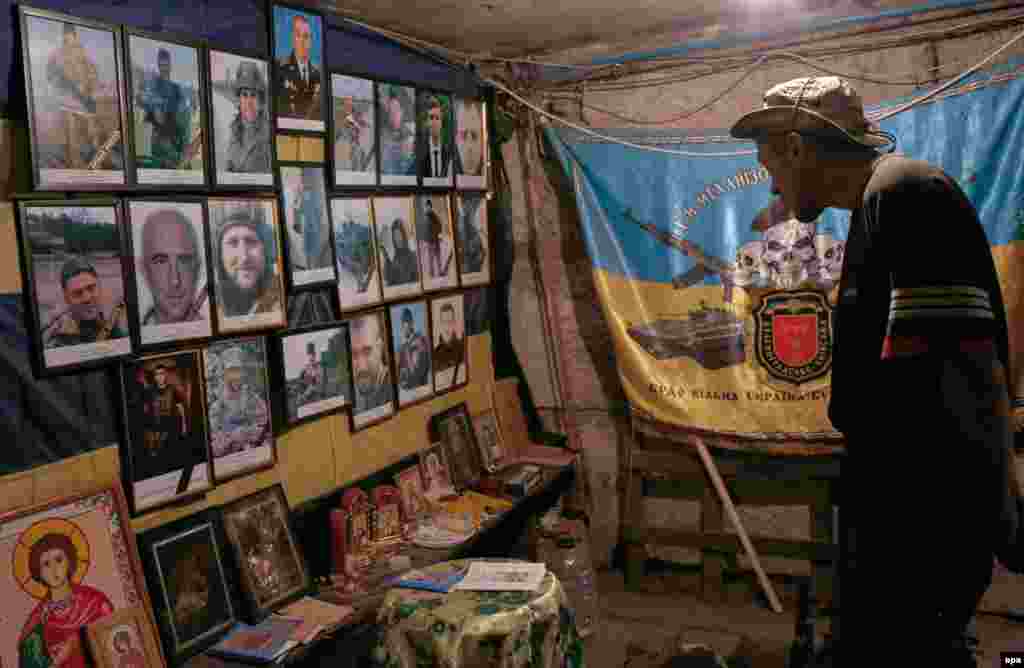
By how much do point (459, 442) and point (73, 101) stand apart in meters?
2.81

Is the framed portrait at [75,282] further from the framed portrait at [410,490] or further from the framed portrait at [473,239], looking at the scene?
the framed portrait at [473,239]

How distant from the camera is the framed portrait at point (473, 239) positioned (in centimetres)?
495

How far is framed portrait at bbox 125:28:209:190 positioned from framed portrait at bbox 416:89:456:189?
1561 mm

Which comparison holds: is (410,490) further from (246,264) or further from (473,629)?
(246,264)

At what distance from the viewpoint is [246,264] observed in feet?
10.9

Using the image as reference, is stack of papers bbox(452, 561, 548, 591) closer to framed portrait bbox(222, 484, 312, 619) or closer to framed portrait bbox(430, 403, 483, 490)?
framed portrait bbox(222, 484, 312, 619)

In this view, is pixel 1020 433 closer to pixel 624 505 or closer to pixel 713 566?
pixel 713 566

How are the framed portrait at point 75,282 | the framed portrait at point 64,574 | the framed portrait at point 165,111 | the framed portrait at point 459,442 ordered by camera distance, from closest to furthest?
1. the framed portrait at point 64,574
2. the framed portrait at point 75,282
3. the framed portrait at point 165,111
4. the framed portrait at point 459,442

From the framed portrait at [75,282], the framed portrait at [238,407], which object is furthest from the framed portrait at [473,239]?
the framed portrait at [75,282]

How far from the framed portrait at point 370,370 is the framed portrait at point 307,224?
36 centimetres

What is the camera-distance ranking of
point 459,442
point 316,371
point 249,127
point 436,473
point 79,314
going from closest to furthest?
point 79,314 < point 249,127 < point 316,371 < point 436,473 < point 459,442

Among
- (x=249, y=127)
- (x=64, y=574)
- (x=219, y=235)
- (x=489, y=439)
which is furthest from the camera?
(x=489, y=439)

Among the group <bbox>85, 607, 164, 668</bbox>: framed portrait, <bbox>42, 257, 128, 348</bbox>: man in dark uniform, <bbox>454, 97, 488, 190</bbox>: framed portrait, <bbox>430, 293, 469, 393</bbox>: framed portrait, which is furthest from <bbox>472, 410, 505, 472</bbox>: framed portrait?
<bbox>42, 257, 128, 348</bbox>: man in dark uniform

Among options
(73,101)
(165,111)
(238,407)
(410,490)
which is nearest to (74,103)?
(73,101)
